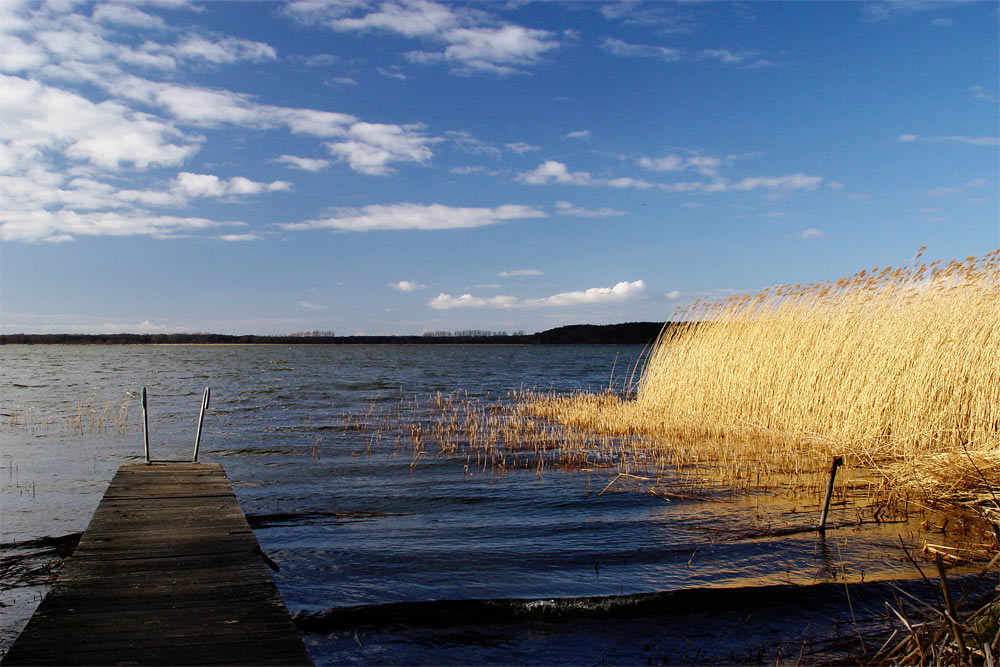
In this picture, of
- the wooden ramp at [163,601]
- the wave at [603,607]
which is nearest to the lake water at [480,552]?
the wave at [603,607]

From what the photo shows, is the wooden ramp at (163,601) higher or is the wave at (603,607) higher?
the wooden ramp at (163,601)

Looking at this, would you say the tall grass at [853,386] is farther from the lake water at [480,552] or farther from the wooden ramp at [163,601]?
the wooden ramp at [163,601]

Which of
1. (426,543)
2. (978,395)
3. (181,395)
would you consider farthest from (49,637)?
(181,395)

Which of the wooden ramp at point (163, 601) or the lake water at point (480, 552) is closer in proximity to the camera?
the wooden ramp at point (163, 601)

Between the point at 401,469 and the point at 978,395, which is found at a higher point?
the point at 978,395

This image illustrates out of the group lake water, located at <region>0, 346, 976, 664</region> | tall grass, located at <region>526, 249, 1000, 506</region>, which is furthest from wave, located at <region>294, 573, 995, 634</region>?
tall grass, located at <region>526, 249, 1000, 506</region>

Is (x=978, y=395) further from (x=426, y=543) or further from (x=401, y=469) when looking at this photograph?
(x=401, y=469)

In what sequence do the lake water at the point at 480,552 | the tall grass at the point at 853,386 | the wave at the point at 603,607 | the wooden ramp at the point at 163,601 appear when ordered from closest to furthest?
1. the wooden ramp at the point at 163,601
2. the lake water at the point at 480,552
3. the wave at the point at 603,607
4. the tall grass at the point at 853,386

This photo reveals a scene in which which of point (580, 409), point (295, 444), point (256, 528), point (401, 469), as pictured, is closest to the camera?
point (256, 528)

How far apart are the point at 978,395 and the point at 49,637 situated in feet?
32.6

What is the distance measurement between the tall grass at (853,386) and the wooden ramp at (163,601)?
22.7ft

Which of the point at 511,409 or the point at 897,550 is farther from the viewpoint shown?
the point at 511,409

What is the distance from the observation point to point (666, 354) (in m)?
15.9

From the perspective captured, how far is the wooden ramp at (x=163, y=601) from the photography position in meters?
3.29
